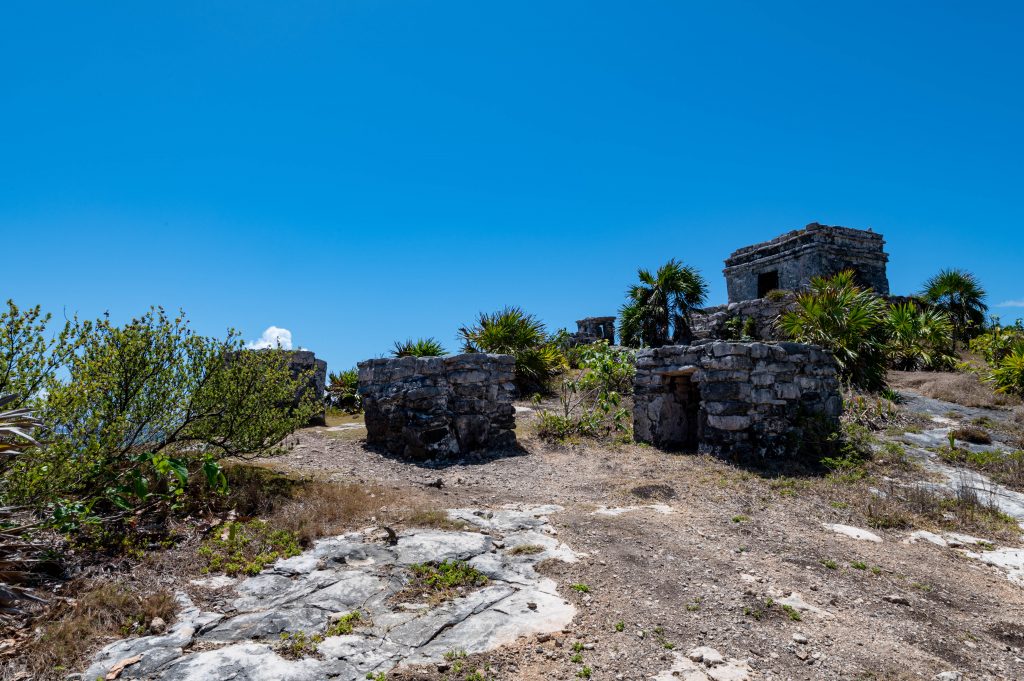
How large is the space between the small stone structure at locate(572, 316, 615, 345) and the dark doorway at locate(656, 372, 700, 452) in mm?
11996

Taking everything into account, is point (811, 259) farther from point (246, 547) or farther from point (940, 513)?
point (246, 547)

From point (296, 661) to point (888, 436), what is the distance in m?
9.94

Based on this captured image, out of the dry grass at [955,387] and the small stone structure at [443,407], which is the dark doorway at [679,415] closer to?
the small stone structure at [443,407]

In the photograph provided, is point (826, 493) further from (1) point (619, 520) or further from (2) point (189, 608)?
(2) point (189, 608)

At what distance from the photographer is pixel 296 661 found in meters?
3.34

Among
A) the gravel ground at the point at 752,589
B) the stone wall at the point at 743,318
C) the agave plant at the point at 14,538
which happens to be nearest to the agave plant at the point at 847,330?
the stone wall at the point at 743,318

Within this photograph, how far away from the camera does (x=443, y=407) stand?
1058 cm

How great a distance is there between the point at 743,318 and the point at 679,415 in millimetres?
9613

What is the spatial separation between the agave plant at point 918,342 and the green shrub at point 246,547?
15.5 meters

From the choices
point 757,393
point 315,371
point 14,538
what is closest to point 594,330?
point 315,371

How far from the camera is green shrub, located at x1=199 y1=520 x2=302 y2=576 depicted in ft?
15.3

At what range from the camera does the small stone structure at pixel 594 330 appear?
2278 centimetres

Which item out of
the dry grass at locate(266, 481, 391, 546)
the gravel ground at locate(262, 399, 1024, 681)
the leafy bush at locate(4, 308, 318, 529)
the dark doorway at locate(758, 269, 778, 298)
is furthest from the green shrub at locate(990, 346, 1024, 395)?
the leafy bush at locate(4, 308, 318, 529)

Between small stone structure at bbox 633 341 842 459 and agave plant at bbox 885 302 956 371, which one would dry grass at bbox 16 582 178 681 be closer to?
small stone structure at bbox 633 341 842 459
